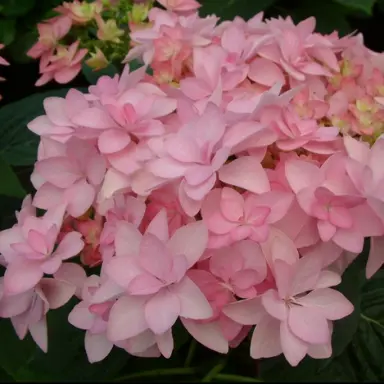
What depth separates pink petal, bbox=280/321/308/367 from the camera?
1.30 feet

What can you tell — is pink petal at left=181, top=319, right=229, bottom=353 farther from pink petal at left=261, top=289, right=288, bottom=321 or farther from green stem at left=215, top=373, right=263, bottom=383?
green stem at left=215, top=373, right=263, bottom=383

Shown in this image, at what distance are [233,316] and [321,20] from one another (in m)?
0.63

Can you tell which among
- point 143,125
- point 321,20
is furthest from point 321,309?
point 321,20

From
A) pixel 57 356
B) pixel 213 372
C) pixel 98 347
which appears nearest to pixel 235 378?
pixel 213 372

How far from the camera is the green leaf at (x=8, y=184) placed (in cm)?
62

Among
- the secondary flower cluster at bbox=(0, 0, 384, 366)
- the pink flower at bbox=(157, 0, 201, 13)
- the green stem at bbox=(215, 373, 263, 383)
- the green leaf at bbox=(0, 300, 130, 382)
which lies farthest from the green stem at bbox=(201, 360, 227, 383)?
the pink flower at bbox=(157, 0, 201, 13)

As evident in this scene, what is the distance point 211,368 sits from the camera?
2.53ft

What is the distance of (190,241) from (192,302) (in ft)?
0.13

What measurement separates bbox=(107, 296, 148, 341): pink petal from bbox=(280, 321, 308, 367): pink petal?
92 mm

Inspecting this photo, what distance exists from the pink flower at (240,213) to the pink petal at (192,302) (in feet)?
0.11

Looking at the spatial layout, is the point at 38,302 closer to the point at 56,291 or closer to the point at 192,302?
the point at 56,291

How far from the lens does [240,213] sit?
1.36ft

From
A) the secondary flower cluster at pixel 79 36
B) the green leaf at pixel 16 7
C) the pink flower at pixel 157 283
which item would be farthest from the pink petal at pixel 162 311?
the green leaf at pixel 16 7

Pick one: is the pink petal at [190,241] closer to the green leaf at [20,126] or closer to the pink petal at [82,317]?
the pink petal at [82,317]
